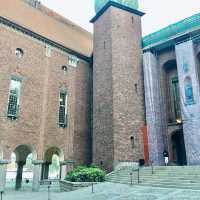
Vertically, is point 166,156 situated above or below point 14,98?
below

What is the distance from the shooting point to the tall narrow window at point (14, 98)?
1870cm

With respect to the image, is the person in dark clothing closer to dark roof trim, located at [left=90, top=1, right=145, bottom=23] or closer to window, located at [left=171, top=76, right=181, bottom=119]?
window, located at [left=171, top=76, right=181, bottom=119]

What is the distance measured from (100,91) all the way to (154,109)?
4910 millimetres

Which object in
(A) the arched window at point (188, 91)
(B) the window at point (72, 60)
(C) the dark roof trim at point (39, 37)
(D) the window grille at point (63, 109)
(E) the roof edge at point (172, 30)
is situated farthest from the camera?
(B) the window at point (72, 60)

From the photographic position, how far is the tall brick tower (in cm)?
1959

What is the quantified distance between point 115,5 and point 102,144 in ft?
42.5

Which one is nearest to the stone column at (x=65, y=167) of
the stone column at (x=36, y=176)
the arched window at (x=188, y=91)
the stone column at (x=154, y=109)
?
the stone column at (x=36, y=176)

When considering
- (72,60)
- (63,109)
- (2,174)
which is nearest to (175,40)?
(72,60)

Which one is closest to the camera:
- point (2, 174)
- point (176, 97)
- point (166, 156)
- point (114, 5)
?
point (2, 174)

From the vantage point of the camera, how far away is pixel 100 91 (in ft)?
73.0

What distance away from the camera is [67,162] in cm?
2098

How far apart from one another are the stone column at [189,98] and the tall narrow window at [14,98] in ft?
41.9

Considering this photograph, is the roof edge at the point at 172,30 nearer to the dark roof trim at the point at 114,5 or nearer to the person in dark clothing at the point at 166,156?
the dark roof trim at the point at 114,5

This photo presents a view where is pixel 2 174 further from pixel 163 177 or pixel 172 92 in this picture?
pixel 172 92
